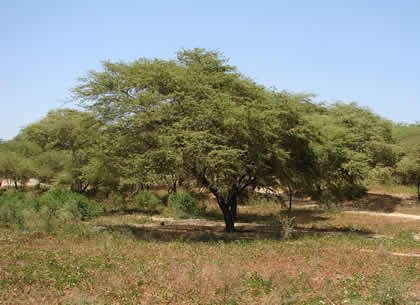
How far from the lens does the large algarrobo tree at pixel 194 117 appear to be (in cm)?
1573

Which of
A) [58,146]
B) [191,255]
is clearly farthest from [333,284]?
[58,146]

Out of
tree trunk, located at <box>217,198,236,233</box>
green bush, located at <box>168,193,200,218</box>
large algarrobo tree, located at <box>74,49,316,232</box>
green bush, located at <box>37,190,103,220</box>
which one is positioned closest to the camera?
large algarrobo tree, located at <box>74,49,316,232</box>

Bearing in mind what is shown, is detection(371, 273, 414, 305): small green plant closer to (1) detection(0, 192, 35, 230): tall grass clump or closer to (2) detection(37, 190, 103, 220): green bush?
(1) detection(0, 192, 35, 230): tall grass clump

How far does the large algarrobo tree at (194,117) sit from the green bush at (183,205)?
10.8 m

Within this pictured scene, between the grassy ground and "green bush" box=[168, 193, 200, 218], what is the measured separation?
12.3 m

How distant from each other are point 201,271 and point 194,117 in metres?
7.59

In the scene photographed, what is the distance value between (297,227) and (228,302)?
16.9 m

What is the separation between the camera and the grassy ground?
8.79 metres

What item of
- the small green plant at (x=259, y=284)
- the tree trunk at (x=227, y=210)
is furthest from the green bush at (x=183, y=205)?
the small green plant at (x=259, y=284)

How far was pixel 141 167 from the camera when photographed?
16.2m

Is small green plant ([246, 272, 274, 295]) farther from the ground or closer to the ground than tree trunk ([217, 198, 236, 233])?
closer to the ground

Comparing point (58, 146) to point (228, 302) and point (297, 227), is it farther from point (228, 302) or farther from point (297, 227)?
point (228, 302)

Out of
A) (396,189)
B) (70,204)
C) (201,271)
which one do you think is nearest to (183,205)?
(70,204)

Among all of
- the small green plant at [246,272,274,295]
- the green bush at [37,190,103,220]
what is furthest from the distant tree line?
the small green plant at [246,272,274,295]
